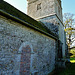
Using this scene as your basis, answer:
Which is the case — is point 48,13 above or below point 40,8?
below

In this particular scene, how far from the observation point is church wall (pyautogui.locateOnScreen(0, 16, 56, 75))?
3.57 m

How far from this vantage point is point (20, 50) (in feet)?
14.3

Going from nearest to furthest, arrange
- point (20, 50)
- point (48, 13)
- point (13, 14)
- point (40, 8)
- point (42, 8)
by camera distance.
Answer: point (20, 50), point (13, 14), point (48, 13), point (42, 8), point (40, 8)

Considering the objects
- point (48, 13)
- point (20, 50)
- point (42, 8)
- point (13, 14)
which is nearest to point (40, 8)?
point (42, 8)

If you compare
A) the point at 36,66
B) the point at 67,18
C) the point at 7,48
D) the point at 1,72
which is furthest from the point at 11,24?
the point at 67,18

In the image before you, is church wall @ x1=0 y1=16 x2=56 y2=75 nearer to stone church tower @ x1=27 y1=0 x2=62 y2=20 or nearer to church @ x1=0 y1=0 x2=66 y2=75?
church @ x1=0 y1=0 x2=66 y2=75

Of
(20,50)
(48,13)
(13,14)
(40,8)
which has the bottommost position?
(20,50)

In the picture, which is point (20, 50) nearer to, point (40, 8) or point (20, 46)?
point (20, 46)

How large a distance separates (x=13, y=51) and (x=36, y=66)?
8.14ft

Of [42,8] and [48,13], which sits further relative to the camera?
[42,8]

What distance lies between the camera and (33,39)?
553 centimetres

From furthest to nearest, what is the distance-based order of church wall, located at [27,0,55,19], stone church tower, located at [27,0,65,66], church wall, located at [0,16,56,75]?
church wall, located at [27,0,55,19]
stone church tower, located at [27,0,65,66]
church wall, located at [0,16,56,75]

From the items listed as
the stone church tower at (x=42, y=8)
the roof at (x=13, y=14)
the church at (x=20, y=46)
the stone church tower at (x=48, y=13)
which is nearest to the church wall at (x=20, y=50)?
the church at (x=20, y=46)

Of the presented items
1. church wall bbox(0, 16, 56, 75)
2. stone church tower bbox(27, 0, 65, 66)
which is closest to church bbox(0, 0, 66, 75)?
church wall bbox(0, 16, 56, 75)
